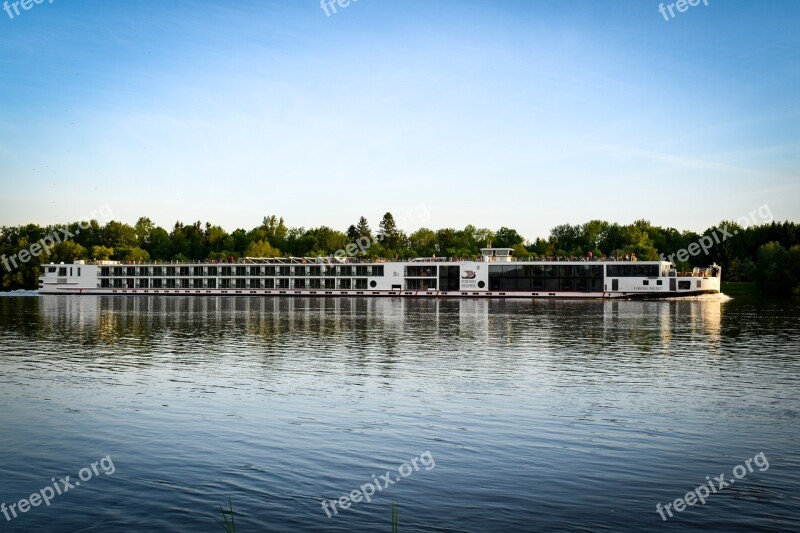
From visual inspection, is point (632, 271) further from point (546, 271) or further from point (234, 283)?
point (234, 283)

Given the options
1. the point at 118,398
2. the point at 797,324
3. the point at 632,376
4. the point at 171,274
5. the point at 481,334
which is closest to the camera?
the point at 118,398

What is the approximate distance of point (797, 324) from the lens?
6838 centimetres

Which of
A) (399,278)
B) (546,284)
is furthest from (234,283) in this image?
(546,284)

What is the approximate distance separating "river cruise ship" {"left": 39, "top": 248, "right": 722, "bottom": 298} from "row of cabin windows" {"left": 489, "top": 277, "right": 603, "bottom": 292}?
20 cm

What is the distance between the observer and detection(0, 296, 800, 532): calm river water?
1514 cm

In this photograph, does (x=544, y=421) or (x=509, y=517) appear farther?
(x=544, y=421)

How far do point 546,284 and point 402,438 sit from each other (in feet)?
430

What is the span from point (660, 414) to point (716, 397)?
4.79 metres

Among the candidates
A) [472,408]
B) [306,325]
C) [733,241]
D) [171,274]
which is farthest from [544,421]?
[733,241]

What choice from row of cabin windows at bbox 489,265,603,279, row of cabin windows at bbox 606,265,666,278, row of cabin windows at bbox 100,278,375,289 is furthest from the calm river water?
row of cabin windows at bbox 100,278,375,289

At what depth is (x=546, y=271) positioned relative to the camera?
489 ft

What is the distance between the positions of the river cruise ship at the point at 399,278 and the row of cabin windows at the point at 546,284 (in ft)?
0.66

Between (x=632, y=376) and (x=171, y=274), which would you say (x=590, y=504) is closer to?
(x=632, y=376)

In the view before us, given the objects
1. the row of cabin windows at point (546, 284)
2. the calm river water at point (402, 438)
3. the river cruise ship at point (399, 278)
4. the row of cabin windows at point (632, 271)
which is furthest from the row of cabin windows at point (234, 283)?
the calm river water at point (402, 438)
